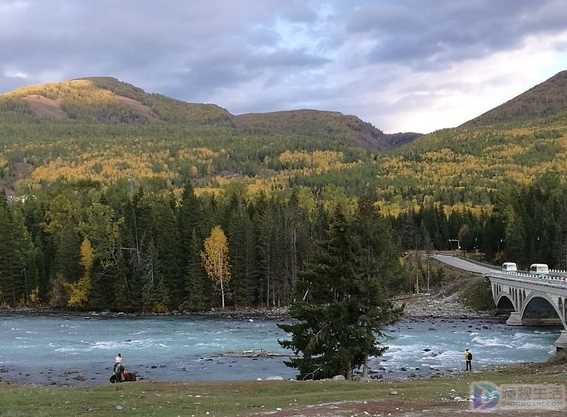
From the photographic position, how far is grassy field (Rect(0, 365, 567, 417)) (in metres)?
24.0

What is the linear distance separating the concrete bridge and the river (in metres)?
3.15

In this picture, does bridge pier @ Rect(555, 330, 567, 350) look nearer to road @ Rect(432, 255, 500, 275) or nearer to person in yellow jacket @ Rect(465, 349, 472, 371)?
person in yellow jacket @ Rect(465, 349, 472, 371)

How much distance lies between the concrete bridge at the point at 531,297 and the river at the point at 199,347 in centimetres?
A: 315

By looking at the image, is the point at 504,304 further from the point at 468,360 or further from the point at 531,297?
the point at 468,360

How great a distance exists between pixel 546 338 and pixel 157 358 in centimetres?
4128

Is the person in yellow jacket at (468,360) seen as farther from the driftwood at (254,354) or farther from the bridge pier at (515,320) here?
the bridge pier at (515,320)

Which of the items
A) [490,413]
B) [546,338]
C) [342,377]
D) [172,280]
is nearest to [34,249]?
[172,280]

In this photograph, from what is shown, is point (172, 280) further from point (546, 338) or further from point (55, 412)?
point (55, 412)

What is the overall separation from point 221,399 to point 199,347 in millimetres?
40857

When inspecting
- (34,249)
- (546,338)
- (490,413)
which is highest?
(34,249)

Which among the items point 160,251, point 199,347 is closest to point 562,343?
point 199,347

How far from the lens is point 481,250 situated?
168m

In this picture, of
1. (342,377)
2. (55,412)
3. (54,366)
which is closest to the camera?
(55,412)

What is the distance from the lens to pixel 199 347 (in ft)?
224
